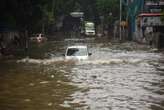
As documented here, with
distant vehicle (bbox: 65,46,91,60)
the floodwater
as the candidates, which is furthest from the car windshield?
the floodwater

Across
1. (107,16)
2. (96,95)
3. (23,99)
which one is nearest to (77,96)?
(96,95)

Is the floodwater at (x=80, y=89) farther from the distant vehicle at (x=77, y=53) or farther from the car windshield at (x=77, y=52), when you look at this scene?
the car windshield at (x=77, y=52)

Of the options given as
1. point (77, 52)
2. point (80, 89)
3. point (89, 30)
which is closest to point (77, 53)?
point (77, 52)

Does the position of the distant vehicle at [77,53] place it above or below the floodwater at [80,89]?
above

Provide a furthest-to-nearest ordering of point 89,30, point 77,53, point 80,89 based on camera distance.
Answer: point 89,30, point 77,53, point 80,89

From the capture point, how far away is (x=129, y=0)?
273ft

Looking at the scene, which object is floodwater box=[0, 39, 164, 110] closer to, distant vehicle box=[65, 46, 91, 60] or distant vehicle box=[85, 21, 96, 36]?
distant vehicle box=[65, 46, 91, 60]

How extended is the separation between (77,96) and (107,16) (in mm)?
84238

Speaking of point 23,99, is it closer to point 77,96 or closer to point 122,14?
→ point 77,96

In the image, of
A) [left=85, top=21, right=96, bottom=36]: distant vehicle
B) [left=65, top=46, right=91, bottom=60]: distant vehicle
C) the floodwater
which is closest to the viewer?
the floodwater

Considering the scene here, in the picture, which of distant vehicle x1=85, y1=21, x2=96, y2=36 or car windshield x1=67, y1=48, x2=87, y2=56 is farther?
distant vehicle x1=85, y1=21, x2=96, y2=36

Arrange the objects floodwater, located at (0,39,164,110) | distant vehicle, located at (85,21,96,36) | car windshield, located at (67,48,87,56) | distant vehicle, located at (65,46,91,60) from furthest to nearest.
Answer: distant vehicle, located at (85,21,96,36) → car windshield, located at (67,48,87,56) → distant vehicle, located at (65,46,91,60) → floodwater, located at (0,39,164,110)

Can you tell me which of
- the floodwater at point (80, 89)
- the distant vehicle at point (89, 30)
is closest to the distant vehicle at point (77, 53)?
the floodwater at point (80, 89)

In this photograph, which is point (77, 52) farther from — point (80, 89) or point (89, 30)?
point (89, 30)
